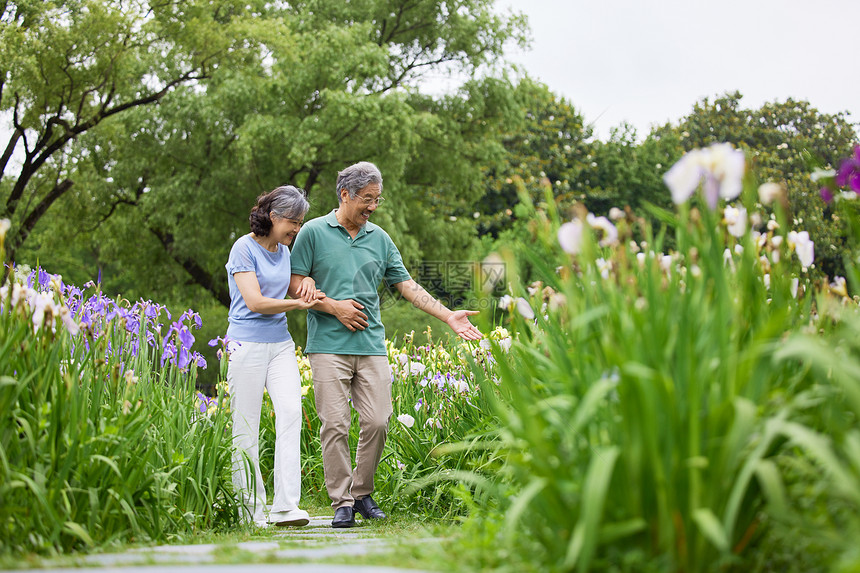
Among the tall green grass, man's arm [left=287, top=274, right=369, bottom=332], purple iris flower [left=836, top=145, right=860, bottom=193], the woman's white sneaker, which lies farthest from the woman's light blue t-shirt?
purple iris flower [left=836, top=145, right=860, bottom=193]

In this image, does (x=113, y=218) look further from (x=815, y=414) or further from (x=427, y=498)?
(x=815, y=414)

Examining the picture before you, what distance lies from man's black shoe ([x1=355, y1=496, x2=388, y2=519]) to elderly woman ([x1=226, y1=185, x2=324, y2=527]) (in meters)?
0.51

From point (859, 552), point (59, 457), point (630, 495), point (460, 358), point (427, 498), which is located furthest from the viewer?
point (460, 358)

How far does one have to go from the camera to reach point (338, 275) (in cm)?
473

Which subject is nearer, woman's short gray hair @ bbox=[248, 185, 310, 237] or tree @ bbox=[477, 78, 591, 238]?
woman's short gray hair @ bbox=[248, 185, 310, 237]

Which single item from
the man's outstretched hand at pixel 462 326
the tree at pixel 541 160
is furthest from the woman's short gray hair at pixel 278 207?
the tree at pixel 541 160

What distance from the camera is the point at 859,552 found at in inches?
63.9

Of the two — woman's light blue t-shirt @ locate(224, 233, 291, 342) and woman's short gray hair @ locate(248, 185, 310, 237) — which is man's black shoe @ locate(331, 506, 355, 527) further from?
woman's short gray hair @ locate(248, 185, 310, 237)

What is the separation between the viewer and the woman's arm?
14.0 ft

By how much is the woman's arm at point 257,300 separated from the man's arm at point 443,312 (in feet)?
2.67

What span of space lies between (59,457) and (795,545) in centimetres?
244

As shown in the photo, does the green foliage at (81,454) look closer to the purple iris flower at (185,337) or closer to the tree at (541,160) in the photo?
the purple iris flower at (185,337)

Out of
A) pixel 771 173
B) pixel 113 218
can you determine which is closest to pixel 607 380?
pixel 113 218

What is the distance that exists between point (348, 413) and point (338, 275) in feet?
2.69
